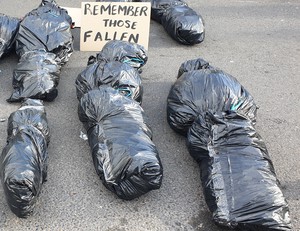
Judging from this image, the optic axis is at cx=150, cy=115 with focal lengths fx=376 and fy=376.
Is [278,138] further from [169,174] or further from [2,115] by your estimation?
[2,115]

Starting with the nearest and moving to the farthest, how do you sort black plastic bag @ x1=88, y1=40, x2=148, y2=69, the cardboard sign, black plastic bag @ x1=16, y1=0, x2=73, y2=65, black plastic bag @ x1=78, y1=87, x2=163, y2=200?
black plastic bag @ x1=78, y1=87, x2=163, y2=200 → black plastic bag @ x1=88, y1=40, x2=148, y2=69 → black plastic bag @ x1=16, y1=0, x2=73, y2=65 → the cardboard sign

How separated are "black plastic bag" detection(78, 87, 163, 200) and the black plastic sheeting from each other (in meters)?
0.32

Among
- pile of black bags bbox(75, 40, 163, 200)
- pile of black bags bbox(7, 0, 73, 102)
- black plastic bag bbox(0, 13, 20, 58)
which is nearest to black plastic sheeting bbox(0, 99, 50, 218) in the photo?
pile of black bags bbox(75, 40, 163, 200)

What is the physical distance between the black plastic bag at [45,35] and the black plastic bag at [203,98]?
1.37m

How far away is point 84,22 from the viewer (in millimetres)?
4004

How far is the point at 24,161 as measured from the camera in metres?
2.12

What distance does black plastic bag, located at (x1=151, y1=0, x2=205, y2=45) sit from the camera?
4.31 m

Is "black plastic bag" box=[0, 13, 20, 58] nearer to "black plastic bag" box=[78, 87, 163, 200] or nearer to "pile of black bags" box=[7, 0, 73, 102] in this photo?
"pile of black bags" box=[7, 0, 73, 102]

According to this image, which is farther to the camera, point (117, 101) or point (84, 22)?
point (84, 22)

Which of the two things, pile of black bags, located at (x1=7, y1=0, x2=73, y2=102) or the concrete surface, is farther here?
pile of black bags, located at (x1=7, y1=0, x2=73, y2=102)

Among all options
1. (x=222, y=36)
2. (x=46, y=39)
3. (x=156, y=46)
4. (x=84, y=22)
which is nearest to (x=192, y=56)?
(x=156, y=46)

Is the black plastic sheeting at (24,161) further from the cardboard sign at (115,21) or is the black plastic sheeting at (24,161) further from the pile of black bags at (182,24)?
the pile of black bags at (182,24)

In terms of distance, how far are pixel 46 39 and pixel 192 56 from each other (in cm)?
160

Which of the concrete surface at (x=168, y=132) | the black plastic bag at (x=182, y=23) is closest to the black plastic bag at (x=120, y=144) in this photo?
the concrete surface at (x=168, y=132)
